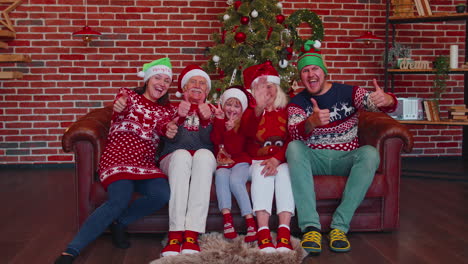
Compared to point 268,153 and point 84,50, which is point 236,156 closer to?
Result: point 268,153

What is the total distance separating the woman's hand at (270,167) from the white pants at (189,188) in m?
0.28

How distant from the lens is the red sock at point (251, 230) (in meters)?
2.37

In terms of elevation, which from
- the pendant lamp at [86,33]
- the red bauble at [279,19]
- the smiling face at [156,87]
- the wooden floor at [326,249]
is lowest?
the wooden floor at [326,249]

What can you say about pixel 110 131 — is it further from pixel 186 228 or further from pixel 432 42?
pixel 432 42

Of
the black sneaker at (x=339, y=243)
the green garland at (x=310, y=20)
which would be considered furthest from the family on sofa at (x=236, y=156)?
the green garland at (x=310, y=20)

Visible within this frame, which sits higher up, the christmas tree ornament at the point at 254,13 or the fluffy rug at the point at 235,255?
the christmas tree ornament at the point at 254,13

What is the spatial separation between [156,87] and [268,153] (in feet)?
2.53

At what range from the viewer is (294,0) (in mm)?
4668

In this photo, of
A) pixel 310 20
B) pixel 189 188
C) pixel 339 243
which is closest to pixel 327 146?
pixel 339 243

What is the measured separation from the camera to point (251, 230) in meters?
2.40

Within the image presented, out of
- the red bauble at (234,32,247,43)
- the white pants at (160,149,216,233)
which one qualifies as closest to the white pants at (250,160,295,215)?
the white pants at (160,149,216,233)

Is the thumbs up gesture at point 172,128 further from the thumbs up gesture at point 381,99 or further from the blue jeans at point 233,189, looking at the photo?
the thumbs up gesture at point 381,99

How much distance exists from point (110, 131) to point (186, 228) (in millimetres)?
757

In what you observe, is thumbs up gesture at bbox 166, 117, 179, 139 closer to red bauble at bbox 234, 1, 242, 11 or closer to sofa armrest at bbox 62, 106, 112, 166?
sofa armrest at bbox 62, 106, 112, 166
